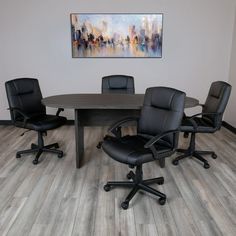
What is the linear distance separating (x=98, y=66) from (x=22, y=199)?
284 centimetres

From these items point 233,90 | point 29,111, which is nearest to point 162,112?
point 29,111

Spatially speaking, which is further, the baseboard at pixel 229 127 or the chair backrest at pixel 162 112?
the baseboard at pixel 229 127

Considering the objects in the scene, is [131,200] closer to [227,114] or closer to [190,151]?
[190,151]

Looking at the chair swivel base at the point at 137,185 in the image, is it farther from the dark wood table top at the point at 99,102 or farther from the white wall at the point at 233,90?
the white wall at the point at 233,90

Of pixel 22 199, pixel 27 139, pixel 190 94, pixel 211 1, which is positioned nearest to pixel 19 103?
pixel 27 139

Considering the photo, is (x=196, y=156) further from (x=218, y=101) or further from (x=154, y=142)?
(x=154, y=142)

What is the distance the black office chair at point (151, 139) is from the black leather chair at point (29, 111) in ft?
3.45

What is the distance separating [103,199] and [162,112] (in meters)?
0.99

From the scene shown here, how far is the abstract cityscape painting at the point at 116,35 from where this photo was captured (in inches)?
172

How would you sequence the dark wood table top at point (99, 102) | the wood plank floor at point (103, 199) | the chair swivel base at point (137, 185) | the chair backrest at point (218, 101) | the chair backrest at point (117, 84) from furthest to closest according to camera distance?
the chair backrest at point (117, 84) < the chair backrest at point (218, 101) < the dark wood table top at point (99, 102) < the chair swivel base at point (137, 185) < the wood plank floor at point (103, 199)

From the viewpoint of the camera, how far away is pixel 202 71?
459 cm

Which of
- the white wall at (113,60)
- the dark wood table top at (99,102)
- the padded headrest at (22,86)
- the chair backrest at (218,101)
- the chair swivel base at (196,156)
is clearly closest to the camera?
the dark wood table top at (99,102)

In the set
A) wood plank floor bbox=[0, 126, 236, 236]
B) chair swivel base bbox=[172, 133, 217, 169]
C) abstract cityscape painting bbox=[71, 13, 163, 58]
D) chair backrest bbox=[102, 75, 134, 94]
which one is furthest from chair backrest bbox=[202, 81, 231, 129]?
abstract cityscape painting bbox=[71, 13, 163, 58]

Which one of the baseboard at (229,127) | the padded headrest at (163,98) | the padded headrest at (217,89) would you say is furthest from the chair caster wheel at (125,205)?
the baseboard at (229,127)
